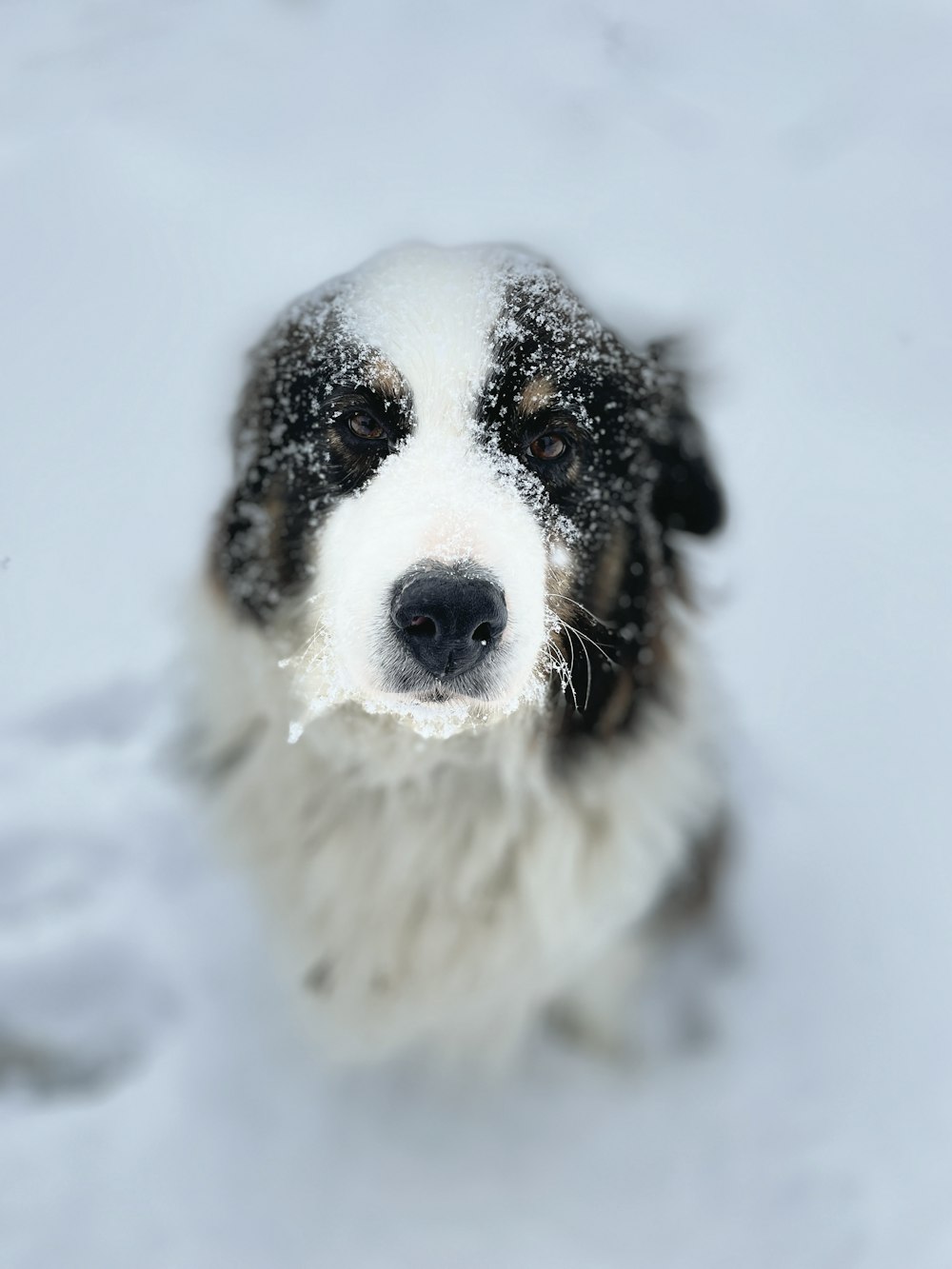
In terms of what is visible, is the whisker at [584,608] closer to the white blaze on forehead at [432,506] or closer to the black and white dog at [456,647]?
the black and white dog at [456,647]

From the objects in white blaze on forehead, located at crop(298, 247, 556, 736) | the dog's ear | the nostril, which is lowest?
the nostril

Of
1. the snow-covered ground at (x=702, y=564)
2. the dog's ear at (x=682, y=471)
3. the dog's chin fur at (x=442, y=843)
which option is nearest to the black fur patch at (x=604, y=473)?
the dog's ear at (x=682, y=471)

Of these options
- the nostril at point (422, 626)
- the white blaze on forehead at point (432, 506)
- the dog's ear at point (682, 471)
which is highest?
the dog's ear at point (682, 471)

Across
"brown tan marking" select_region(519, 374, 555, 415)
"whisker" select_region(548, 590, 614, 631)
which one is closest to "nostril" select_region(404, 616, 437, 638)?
"whisker" select_region(548, 590, 614, 631)

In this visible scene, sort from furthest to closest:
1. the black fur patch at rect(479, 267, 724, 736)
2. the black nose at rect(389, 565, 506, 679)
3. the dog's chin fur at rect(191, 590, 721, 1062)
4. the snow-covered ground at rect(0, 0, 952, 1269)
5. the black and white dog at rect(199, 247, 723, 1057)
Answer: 1. the snow-covered ground at rect(0, 0, 952, 1269)
2. the dog's chin fur at rect(191, 590, 721, 1062)
3. the black fur patch at rect(479, 267, 724, 736)
4. the black and white dog at rect(199, 247, 723, 1057)
5. the black nose at rect(389, 565, 506, 679)

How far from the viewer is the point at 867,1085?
2.37 m

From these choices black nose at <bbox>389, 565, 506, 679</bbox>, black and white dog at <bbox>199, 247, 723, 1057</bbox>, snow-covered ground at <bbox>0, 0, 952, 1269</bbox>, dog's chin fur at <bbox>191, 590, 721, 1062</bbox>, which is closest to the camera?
black nose at <bbox>389, 565, 506, 679</bbox>

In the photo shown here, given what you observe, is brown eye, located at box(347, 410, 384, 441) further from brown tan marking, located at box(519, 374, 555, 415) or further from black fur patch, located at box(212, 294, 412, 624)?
brown tan marking, located at box(519, 374, 555, 415)

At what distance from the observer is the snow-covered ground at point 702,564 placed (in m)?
2.26

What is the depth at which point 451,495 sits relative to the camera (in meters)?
1.59

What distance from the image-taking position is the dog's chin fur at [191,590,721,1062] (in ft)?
6.86

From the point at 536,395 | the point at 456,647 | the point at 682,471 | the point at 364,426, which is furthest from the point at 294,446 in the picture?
the point at 682,471

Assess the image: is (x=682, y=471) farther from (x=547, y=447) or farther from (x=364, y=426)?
(x=364, y=426)

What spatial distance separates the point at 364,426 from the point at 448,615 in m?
0.43
